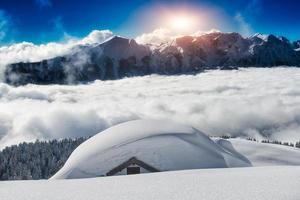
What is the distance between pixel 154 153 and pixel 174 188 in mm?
19714

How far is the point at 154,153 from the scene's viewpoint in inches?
1172

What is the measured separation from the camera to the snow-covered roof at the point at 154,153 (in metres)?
29.5

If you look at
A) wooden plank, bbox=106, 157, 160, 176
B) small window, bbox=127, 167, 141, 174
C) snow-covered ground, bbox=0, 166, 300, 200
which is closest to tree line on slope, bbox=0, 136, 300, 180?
wooden plank, bbox=106, 157, 160, 176

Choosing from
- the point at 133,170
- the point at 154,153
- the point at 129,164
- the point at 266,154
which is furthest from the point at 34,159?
the point at 133,170

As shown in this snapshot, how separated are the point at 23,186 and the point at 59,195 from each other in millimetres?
2019

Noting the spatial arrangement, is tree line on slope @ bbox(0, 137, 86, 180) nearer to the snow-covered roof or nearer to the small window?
the snow-covered roof

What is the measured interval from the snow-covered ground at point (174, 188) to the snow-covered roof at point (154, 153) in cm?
1731

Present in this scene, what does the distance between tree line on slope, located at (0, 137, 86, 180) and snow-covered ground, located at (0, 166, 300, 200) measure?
11897 centimetres

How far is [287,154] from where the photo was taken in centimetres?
3891

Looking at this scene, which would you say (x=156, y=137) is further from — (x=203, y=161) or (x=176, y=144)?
(x=203, y=161)

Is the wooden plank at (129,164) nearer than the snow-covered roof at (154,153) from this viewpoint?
Yes


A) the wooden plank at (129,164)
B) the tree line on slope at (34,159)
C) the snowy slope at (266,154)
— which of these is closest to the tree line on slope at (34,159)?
the tree line on slope at (34,159)

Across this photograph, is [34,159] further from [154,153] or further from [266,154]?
[154,153]

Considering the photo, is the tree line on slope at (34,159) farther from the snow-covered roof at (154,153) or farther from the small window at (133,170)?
the small window at (133,170)
